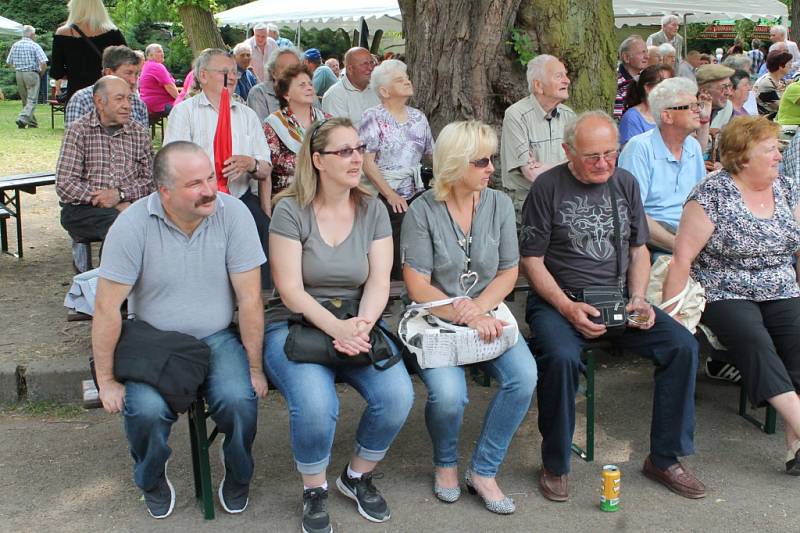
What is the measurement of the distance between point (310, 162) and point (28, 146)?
11.5m

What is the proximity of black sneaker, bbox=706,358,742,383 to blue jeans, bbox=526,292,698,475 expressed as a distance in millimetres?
1124

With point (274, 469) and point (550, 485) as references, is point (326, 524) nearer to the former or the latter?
point (274, 469)

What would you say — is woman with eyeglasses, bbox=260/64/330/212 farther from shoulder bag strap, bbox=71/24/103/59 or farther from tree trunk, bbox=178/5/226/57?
tree trunk, bbox=178/5/226/57

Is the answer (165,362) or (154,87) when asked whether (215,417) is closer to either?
(165,362)

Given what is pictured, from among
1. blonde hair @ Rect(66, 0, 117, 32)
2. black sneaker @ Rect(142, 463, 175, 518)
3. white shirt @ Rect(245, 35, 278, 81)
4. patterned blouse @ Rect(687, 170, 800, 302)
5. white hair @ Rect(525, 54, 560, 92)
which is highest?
blonde hair @ Rect(66, 0, 117, 32)

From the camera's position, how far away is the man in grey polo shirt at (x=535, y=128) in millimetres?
5438

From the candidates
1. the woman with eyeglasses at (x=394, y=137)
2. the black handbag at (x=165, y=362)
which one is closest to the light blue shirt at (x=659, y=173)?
the woman with eyeglasses at (x=394, y=137)

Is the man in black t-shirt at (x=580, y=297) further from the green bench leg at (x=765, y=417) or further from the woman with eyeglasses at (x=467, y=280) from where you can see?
the green bench leg at (x=765, y=417)

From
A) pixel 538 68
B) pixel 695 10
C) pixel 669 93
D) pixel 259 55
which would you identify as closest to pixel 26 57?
pixel 259 55

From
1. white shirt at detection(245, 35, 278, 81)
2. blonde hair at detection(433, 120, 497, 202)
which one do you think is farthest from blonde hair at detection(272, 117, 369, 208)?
white shirt at detection(245, 35, 278, 81)

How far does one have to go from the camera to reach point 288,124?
5.80 metres

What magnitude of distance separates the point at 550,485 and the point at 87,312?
2.16 m

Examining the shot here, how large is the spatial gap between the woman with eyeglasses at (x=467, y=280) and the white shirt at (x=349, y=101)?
296 cm

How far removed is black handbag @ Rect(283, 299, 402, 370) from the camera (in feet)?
11.7
